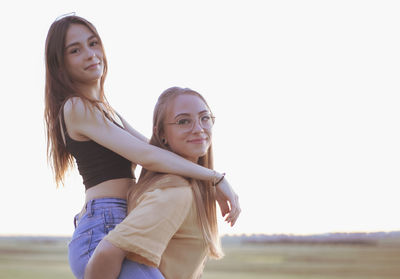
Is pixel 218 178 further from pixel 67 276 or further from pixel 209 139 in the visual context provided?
pixel 67 276

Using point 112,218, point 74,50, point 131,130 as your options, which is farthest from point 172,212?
point 74,50

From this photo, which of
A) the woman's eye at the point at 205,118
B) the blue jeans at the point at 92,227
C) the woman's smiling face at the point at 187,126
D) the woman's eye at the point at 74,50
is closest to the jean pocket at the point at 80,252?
the blue jeans at the point at 92,227

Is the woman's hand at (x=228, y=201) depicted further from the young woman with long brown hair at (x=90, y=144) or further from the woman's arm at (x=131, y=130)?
the woman's arm at (x=131, y=130)

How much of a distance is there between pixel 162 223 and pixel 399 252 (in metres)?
28.0

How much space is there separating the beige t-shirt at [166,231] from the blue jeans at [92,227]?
172 millimetres

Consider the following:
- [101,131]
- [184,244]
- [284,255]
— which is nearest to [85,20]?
[101,131]

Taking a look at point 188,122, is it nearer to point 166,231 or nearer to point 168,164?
point 168,164

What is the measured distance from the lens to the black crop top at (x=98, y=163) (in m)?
2.27

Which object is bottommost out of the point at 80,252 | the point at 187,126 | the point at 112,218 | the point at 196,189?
the point at 80,252

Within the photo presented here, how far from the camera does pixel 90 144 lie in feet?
7.49

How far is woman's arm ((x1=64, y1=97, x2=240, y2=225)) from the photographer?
6.93 feet

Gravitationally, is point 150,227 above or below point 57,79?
below

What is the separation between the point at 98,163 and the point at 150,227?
1.52 feet

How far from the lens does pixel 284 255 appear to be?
1108 inches
